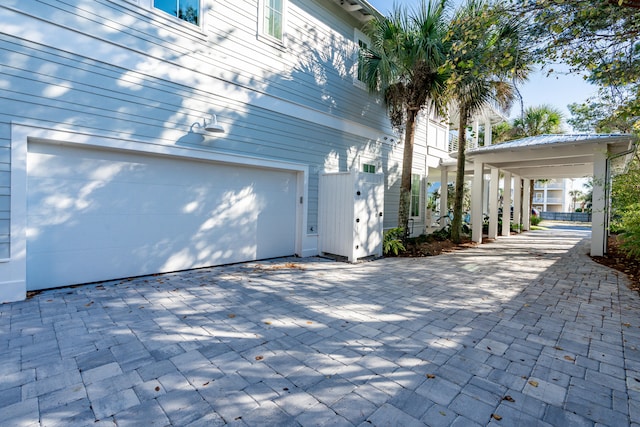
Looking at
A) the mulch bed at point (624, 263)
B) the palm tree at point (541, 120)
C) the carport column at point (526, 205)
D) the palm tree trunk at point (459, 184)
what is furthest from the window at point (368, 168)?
the carport column at point (526, 205)

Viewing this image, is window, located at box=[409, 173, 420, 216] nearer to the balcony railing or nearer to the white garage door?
the white garage door

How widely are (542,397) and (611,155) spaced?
8799 mm

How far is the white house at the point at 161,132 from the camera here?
4031 millimetres

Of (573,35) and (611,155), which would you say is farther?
(611,155)

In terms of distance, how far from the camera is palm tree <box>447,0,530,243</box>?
5.27 m

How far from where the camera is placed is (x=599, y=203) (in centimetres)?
820

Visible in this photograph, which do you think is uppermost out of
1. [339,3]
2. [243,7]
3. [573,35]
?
[339,3]

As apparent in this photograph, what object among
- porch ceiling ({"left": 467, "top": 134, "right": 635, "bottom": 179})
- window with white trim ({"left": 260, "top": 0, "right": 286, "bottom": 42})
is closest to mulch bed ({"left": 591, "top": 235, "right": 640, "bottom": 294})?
porch ceiling ({"left": 467, "top": 134, "right": 635, "bottom": 179})

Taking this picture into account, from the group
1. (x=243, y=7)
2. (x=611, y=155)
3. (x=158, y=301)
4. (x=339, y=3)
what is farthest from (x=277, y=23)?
(x=611, y=155)

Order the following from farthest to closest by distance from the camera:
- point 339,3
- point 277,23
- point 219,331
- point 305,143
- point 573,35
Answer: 1. point 339,3
2. point 305,143
3. point 277,23
4. point 573,35
5. point 219,331

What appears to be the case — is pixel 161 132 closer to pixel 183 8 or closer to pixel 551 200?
pixel 183 8

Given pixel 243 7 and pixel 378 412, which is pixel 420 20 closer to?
pixel 243 7

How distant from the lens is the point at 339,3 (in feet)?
26.1

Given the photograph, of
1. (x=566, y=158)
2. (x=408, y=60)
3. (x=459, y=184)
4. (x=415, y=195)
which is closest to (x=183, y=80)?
(x=408, y=60)
